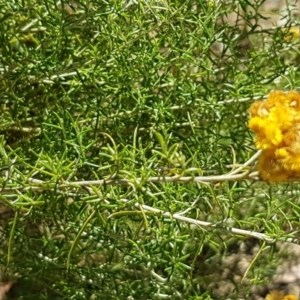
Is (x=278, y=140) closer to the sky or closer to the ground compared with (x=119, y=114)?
closer to the sky

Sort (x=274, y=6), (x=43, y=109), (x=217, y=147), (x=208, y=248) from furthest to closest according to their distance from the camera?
(x=274, y=6) → (x=208, y=248) → (x=43, y=109) → (x=217, y=147)

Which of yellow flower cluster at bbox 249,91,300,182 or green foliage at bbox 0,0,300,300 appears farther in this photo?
green foliage at bbox 0,0,300,300

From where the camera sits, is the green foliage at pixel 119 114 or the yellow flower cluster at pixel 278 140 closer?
the yellow flower cluster at pixel 278 140

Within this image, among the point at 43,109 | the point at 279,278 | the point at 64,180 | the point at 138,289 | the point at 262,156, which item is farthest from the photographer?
the point at 279,278

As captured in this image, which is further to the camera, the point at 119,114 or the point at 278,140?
the point at 119,114

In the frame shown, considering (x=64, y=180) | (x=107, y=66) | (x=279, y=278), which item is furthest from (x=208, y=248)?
(x=64, y=180)

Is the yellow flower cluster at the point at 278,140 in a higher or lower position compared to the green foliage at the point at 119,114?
higher

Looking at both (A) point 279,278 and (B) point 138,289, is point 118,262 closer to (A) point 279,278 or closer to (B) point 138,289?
(B) point 138,289

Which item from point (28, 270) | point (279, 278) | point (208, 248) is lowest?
point (279, 278)
